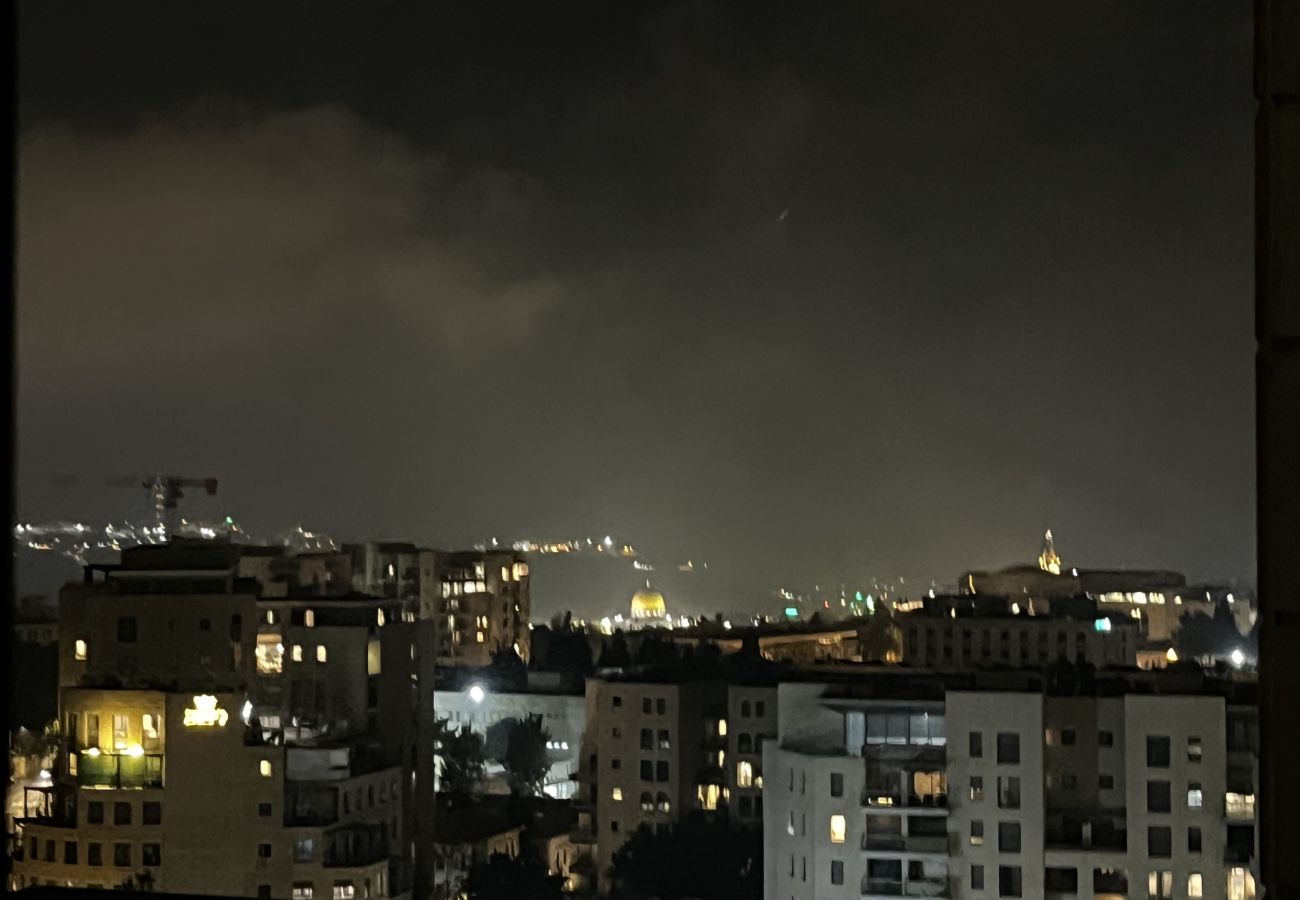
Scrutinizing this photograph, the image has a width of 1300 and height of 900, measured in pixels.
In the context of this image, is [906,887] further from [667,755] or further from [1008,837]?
[667,755]

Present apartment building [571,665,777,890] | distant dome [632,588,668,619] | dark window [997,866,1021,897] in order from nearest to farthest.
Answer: dark window [997,866,1021,897]
apartment building [571,665,777,890]
distant dome [632,588,668,619]

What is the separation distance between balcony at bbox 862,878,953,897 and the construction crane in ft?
13.4

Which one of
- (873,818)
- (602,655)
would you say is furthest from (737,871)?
(602,655)

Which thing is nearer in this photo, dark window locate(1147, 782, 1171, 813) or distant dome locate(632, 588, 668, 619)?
dark window locate(1147, 782, 1171, 813)

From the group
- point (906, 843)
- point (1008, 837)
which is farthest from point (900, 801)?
point (1008, 837)

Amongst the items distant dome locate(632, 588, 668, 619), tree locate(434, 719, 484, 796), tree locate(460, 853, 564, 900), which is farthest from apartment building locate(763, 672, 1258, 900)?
distant dome locate(632, 588, 668, 619)

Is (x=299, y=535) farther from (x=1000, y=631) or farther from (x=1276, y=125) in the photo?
(x=1276, y=125)

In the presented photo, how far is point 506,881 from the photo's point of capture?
6.27m

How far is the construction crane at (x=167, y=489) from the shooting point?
25.3 ft

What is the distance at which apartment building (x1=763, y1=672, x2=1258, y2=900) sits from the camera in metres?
4.16

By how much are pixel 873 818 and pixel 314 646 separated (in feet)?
7.31

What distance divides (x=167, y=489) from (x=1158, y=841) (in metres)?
5.65

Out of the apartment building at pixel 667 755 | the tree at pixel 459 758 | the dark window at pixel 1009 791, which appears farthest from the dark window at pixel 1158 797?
the tree at pixel 459 758

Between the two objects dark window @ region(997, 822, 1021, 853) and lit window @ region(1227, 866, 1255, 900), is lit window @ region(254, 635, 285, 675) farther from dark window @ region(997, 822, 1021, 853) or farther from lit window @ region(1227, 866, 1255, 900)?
lit window @ region(1227, 866, 1255, 900)
